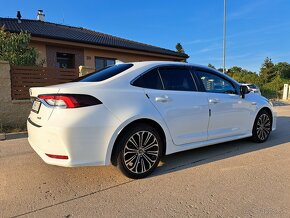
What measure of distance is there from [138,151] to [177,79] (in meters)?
1.32

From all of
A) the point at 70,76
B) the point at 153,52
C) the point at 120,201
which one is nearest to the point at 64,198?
the point at 120,201

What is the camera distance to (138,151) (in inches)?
142

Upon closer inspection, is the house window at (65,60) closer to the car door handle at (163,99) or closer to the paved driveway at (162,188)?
the paved driveway at (162,188)

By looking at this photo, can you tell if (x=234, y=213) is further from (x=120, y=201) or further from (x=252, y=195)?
(x=120, y=201)

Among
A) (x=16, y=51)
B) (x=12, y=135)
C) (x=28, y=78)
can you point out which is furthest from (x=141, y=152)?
(x=16, y=51)

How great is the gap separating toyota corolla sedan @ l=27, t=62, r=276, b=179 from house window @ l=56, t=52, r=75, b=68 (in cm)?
1121

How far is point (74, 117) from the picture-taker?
3.09 metres

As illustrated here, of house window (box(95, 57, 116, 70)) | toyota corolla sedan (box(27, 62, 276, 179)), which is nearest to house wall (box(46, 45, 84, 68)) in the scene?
house window (box(95, 57, 116, 70))

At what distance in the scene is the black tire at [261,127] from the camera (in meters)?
Result: 5.31

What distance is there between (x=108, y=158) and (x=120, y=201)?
1.86ft

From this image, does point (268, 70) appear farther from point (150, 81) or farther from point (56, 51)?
point (150, 81)

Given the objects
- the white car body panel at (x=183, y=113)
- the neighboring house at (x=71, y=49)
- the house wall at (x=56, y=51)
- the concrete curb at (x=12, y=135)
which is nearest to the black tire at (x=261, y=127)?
the white car body panel at (x=183, y=113)

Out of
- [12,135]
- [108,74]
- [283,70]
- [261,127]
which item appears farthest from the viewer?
[283,70]

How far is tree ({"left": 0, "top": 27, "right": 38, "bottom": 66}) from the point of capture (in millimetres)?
8258
